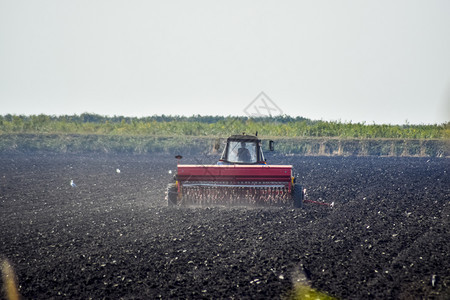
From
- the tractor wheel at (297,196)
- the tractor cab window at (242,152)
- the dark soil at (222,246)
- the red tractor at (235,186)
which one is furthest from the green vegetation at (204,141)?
the tractor wheel at (297,196)

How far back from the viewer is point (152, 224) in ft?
40.7

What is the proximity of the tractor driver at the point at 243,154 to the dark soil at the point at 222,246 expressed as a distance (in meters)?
2.32

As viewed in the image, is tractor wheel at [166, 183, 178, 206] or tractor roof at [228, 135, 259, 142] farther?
tractor roof at [228, 135, 259, 142]

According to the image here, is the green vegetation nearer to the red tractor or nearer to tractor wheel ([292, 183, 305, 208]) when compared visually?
the red tractor

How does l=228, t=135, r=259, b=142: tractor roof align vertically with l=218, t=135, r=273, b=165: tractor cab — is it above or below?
above

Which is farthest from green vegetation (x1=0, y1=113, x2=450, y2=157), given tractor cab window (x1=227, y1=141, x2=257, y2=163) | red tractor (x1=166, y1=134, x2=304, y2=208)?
red tractor (x1=166, y1=134, x2=304, y2=208)

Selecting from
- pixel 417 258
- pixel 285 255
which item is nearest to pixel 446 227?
pixel 417 258

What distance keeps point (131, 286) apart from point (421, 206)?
10.3m

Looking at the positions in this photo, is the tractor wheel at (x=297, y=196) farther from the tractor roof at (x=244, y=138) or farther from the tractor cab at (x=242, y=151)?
the tractor roof at (x=244, y=138)

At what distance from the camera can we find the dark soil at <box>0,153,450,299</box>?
7.57 metres

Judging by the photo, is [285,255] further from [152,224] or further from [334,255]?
[152,224]

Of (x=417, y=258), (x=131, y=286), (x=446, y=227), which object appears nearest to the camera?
(x=131, y=286)

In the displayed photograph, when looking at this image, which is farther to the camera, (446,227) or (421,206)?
(421,206)

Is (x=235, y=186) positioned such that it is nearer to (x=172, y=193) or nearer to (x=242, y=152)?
(x=172, y=193)
